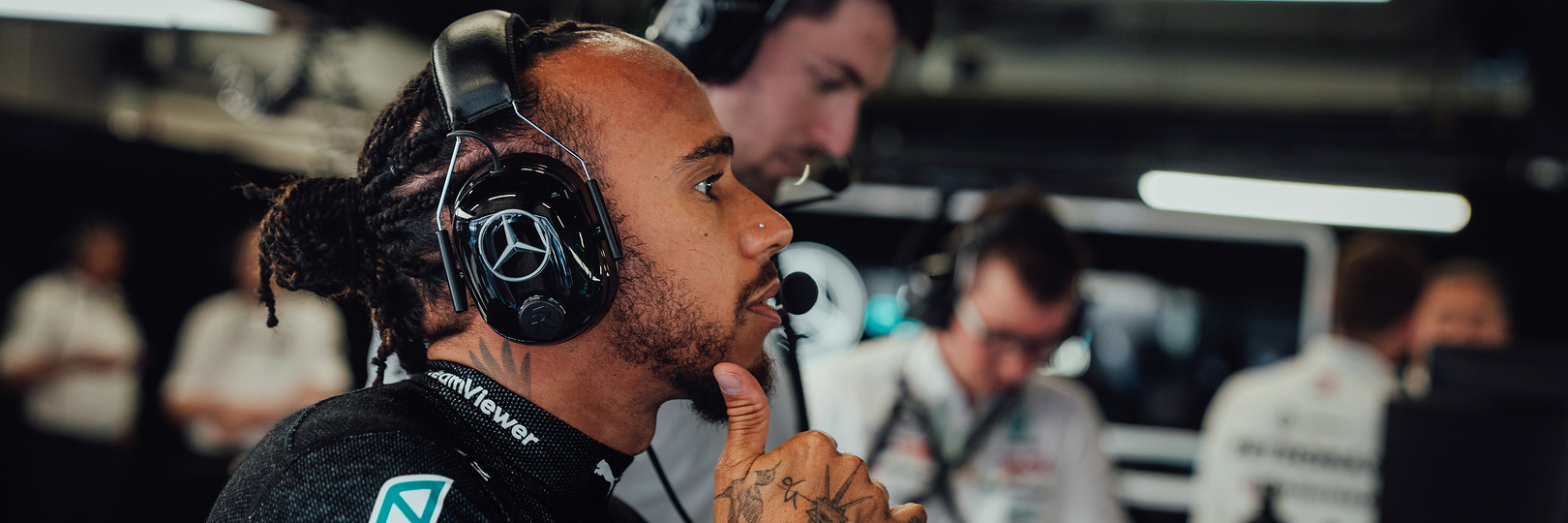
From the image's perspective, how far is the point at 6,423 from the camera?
4.75 meters

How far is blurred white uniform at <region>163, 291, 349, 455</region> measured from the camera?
4289 mm

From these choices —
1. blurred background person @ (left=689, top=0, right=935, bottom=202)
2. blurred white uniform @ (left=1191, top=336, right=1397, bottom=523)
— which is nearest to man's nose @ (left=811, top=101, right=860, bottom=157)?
blurred background person @ (left=689, top=0, right=935, bottom=202)

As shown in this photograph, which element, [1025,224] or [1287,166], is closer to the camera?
[1025,224]

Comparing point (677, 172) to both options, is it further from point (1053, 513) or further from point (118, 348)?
point (118, 348)

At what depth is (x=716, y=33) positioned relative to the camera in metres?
1.38

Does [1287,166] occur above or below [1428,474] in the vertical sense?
above

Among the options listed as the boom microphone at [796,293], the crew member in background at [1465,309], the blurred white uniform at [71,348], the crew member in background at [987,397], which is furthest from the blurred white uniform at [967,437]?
the blurred white uniform at [71,348]

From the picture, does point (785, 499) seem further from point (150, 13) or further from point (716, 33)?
point (150, 13)

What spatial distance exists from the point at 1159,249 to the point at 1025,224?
388 cm

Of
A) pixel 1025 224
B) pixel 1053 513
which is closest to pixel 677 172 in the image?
pixel 1025 224

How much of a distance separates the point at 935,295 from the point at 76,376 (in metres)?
4.70

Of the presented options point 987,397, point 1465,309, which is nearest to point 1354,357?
point 1465,309

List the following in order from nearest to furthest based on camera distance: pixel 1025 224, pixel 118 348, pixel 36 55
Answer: pixel 1025 224 < pixel 118 348 < pixel 36 55

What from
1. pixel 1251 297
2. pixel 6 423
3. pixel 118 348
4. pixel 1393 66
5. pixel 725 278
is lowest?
pixel 6 423
